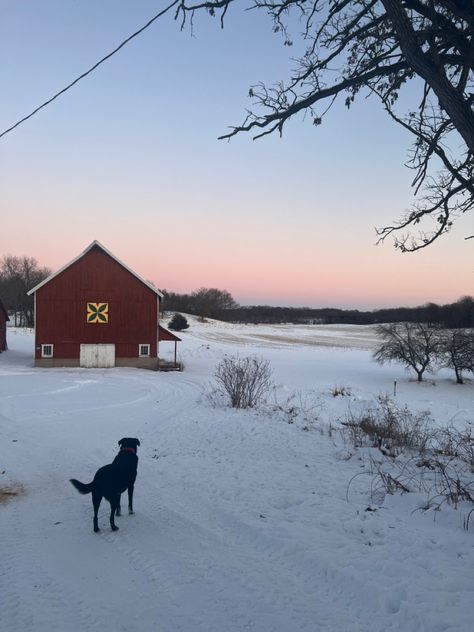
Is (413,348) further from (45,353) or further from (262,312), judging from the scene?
(262,312)

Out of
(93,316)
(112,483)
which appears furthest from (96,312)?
(112,483)

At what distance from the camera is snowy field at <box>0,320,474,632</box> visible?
3.56 metres

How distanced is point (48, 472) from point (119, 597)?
13.4 feet

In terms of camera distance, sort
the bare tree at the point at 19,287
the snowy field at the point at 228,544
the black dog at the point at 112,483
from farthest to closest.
→ 1. the bare tree at the point at 19,287
2. the black dog at the point at 112,483
3. the snowy field at the point at 228,544

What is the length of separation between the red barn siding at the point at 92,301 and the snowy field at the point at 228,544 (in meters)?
21.1

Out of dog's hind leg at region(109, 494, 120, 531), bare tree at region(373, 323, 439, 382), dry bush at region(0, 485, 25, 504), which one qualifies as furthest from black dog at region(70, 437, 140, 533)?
bare tree at region(373, 323, 439, 382)

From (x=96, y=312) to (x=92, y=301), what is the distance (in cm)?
76

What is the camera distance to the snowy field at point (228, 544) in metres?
3.56

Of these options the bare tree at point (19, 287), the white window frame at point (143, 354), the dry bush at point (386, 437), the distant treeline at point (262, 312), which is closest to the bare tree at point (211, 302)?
the distant treeline at point (262, 312)

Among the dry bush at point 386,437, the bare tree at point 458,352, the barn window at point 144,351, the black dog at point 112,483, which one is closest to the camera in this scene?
the black dog at point 112,483

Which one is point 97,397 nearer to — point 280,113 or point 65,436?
point 65,436

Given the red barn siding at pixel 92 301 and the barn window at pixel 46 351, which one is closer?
the barn window at pixel 46 351

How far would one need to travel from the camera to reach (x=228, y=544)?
4.79 meters

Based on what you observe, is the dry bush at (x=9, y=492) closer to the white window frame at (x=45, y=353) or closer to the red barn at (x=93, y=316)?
the red barn at (x=93, y=316)
